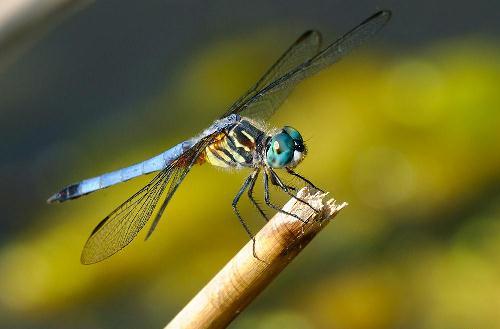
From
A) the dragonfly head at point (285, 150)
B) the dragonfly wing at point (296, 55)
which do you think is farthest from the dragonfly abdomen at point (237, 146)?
the dragonfly wing at point (296, 55)

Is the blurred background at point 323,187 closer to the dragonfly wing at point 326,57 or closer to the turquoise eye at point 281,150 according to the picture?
the dragonfly wing at point 326,57

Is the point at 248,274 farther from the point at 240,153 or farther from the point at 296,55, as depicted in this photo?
the point at 296,55

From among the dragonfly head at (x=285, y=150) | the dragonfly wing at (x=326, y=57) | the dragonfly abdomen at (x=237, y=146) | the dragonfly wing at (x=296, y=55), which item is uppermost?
the dragonfly wing at (x=296, y=55)

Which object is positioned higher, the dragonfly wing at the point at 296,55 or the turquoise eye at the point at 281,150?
the dragonfly wing at the point at 296,55

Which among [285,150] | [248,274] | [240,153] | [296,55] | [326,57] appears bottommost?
[248,274]

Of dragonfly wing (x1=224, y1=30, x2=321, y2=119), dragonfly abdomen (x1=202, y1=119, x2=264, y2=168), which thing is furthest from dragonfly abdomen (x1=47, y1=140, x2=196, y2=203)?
dragonfly wing (x1=224, y1=30, x2=321, y2=119)

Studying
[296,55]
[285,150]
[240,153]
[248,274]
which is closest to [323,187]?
[296,55]

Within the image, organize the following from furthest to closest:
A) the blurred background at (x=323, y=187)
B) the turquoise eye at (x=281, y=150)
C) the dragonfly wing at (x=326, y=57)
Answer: the blurred background at (x=323, y=187) → the dragonfly wing at (x=326, y=57) → the turquoise eye at (x=281, y=150)

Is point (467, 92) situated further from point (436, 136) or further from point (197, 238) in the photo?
point (197, 238)
